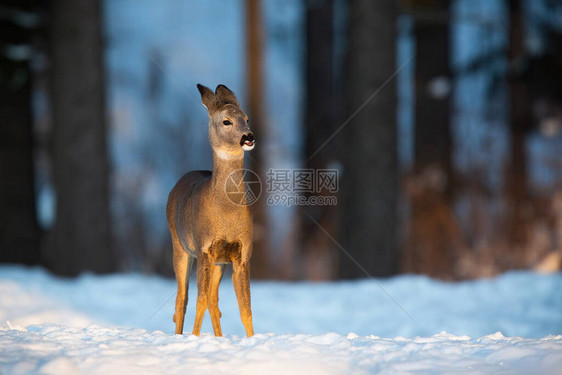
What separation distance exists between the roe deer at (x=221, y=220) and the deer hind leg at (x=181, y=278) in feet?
0.95

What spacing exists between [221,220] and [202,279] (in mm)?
427

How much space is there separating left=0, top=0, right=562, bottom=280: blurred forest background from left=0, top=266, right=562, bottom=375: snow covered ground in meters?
1.25

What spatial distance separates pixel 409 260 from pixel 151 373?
7472 millimetres

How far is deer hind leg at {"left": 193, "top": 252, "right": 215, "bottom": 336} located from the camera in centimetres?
412

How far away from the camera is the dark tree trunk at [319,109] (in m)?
11.2

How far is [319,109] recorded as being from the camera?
12.6 m

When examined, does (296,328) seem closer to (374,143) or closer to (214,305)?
(214,305)

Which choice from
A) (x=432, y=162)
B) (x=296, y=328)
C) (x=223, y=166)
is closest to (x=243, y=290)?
(x=223, y=166)

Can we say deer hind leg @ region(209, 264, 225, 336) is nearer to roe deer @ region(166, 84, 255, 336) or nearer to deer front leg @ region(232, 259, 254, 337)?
roe deer @ region(166, 84, 255, 336)

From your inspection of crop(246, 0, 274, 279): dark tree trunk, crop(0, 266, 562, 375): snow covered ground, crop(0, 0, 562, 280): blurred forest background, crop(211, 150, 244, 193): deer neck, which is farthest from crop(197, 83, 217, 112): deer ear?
crop(246, 0, 274, 279): dark tree trunk

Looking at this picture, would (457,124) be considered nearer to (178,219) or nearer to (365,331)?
(365,331)

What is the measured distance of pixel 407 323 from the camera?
5977mm

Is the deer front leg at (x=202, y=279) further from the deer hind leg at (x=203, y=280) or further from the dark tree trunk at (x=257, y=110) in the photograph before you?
the dark tree trunk at (x=257, y=110)

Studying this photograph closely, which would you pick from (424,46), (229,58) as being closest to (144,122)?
(229,58)
